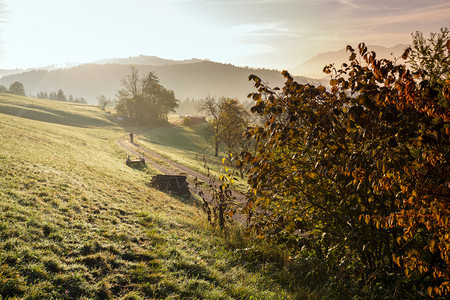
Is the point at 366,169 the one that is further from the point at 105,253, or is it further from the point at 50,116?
the point at 50,116

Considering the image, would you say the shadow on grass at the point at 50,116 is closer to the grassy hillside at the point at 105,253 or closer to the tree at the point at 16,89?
the grassy hillside at the point at 105,253

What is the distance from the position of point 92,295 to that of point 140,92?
90864 mm

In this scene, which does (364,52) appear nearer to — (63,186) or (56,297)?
(56,297)

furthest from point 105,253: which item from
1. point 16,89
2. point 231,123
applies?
point 16,89

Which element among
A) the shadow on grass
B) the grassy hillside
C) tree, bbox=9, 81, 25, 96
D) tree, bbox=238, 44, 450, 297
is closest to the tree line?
tree, bbox=238, 44, 450, 297

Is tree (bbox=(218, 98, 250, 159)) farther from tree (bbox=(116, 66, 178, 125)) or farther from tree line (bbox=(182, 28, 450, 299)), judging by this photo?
tree (bbox=(116, 66, 178, 125))

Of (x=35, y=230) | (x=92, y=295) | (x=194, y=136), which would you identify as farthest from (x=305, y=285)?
(x=194, y=136)

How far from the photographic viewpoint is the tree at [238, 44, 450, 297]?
134 inches

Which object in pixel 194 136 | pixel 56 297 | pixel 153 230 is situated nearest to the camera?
pixel 56 297

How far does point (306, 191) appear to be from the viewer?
5574 millimetres

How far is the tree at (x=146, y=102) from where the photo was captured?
3211 inches

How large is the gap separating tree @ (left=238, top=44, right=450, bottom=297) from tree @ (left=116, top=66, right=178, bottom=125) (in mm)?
80193

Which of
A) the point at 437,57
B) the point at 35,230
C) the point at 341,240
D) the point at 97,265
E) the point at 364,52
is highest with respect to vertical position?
the point at 437,57

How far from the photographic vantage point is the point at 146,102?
81.9 meters
